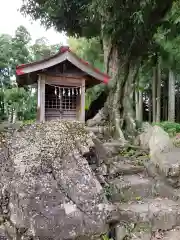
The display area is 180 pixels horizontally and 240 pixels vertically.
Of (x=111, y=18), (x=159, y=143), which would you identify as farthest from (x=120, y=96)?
(x=159, y=143)

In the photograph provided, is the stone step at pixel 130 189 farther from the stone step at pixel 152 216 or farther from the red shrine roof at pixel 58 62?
the red shrine roof at pixel 58 62

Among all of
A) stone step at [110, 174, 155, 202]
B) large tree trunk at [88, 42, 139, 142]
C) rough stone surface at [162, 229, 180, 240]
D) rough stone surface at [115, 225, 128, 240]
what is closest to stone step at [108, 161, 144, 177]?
stone step at [110, 174, 155, 202]

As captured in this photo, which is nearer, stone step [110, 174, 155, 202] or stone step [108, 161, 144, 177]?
stone step [110, 174, 155, 202]

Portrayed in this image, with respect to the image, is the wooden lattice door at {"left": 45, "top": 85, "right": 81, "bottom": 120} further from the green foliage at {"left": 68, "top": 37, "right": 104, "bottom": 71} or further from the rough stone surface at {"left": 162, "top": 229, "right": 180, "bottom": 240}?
the green foliage at {"left": 68, "top": 37, "right": 104, "bottom": 71}

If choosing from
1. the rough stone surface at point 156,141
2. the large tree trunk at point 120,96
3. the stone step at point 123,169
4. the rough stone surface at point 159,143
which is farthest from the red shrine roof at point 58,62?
the stone step at point 123,169

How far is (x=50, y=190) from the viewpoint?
3.94 metres

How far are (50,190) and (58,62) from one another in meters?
4.36

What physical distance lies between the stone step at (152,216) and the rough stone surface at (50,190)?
47cm

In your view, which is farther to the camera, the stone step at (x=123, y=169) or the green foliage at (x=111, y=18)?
the green foliage at (x=111, y=18)

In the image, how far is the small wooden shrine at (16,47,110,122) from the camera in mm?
7129

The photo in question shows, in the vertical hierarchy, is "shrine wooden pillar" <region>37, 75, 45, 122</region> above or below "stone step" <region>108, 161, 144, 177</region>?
above

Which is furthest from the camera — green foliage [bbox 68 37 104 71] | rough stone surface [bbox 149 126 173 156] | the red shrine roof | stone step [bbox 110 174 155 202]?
green foliage [bbox 68 37 104 71]

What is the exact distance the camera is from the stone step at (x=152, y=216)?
13.7ft

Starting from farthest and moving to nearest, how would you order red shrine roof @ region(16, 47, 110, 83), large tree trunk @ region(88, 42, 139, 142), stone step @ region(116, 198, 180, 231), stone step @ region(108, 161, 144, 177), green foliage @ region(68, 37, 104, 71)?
green foliage @ region(68, 37, 104, 71), large tree trunk @ region(88, 42, 139, 142), red shrine roof @ region(16, 47, 110, 83), stone step @ region(108, 161, 144, 177), stone step @ region(116, 198, 180, 231)
